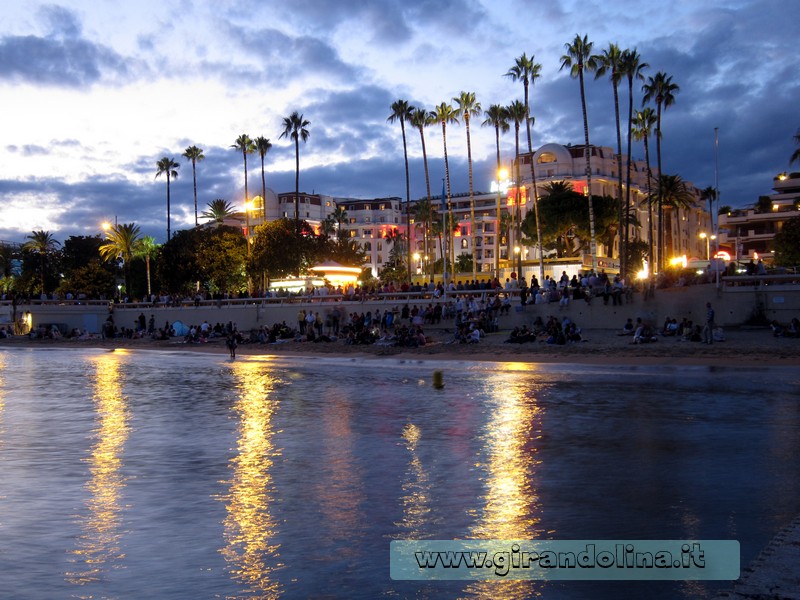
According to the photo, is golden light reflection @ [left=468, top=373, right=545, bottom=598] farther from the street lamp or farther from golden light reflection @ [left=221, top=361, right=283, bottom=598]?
the street lamp

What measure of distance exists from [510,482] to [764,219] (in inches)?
4210

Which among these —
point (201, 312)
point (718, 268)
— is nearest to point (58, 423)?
point (718, 268)

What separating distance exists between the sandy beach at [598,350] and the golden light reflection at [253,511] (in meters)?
15.6

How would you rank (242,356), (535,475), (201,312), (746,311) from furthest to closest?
(201,312) < (242,356) < (746,311) < (535,475)

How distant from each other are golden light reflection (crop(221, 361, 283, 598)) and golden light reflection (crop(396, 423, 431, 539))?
58.0 inches

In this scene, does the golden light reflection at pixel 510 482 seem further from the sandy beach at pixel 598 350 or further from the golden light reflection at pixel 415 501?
the sandy beach at pixel 598 350

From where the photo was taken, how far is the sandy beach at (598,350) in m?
27.7

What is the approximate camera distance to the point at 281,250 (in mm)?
70438

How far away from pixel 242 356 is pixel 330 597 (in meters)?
34.4

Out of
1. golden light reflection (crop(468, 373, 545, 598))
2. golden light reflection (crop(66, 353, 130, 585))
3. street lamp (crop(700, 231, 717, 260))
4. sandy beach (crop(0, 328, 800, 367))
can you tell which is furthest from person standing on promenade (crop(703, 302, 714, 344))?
street lamp (crop(700, 231, 717, 260))

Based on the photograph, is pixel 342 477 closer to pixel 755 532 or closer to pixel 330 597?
pixel 330 597

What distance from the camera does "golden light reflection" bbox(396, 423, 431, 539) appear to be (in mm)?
8602

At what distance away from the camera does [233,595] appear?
6.78m

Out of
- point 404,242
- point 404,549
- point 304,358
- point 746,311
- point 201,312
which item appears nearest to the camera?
point 404,549
